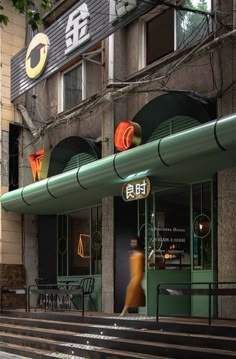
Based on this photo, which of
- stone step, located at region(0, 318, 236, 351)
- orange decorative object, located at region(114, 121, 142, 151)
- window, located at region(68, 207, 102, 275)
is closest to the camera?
stone step, located at region(0, 318, 236, 351)

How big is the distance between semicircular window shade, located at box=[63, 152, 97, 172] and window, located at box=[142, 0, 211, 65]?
3.19 m

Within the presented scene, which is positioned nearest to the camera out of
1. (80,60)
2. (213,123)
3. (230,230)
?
(213,123)

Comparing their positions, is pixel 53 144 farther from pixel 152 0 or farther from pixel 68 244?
pixel 152 0

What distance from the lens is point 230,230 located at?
11.4 meters

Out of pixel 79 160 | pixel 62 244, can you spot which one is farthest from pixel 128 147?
pixel 62 244

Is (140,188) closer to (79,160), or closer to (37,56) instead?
(79,160)

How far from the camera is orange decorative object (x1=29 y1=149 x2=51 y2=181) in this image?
56.2ft

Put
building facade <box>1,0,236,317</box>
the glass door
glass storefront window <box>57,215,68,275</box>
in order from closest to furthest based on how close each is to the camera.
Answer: building facade <box>1,0,236,317</box>, the glass door, glass storefront window <box>57,215,68,275</box>

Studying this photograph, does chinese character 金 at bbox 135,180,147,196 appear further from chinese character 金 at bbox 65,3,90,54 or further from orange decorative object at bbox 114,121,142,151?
chinese character 金 at bbox 65,3,90,54

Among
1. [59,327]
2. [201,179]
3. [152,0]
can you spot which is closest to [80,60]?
[152,0]

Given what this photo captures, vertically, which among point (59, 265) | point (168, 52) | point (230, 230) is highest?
point (168, 52)

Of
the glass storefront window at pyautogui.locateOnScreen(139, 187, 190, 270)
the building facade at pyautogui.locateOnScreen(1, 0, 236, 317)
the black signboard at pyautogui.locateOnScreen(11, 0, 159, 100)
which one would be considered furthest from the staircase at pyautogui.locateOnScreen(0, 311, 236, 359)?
the black signboard at pyautogui.locateOnScreen(11, 0, 159, 100)

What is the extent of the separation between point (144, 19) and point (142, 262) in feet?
21.0

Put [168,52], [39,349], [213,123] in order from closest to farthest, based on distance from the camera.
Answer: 1. [213,123]
2. [39,349]
3. [168,52]
